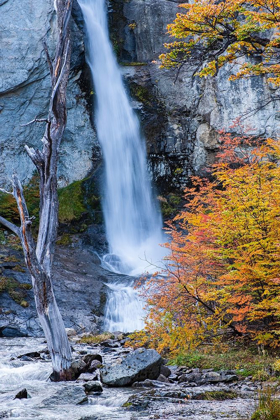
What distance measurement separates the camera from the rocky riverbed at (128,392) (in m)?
4.55

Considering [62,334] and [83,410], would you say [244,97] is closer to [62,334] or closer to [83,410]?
[62,334]

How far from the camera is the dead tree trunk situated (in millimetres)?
6254

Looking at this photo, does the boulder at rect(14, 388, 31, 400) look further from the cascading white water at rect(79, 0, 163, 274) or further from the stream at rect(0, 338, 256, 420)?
the cascading white water at rect(79, 0, 163, 274)

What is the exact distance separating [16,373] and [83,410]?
8.69 ft

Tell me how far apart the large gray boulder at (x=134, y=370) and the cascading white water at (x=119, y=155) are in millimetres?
13257

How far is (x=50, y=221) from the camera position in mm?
6734

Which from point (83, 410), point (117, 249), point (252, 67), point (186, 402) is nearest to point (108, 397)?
point (83, 410)

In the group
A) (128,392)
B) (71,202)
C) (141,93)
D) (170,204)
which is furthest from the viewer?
(141,93)

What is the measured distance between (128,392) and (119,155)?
16444mm

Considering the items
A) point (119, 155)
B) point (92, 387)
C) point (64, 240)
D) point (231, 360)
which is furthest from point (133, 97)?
point (92, 387)

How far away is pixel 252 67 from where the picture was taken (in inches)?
245

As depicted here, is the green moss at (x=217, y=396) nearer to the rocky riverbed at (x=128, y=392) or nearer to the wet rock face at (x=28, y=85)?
the rocky riverbed at (x=128, y=392)

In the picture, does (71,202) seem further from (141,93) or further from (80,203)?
(141,93)

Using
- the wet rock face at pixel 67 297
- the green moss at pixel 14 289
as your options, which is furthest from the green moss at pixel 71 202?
the green moss at pixel 14 289
